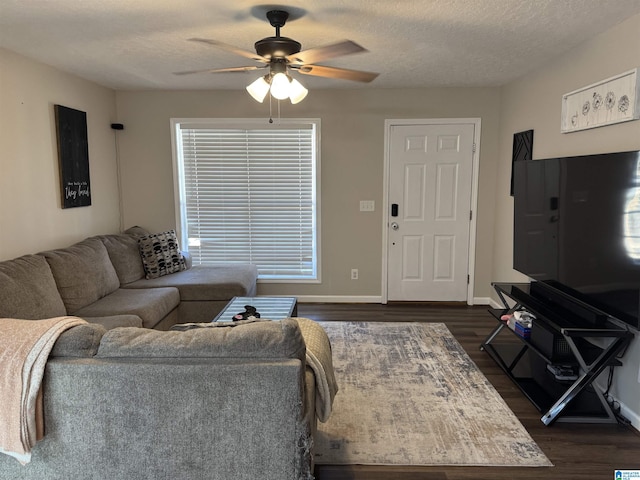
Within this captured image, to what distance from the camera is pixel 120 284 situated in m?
3.95

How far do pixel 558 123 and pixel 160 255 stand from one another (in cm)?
379

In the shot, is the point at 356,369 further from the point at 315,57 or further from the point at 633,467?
the point at 315,57

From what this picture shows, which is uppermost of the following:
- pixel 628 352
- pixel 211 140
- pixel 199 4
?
pixel 199 4

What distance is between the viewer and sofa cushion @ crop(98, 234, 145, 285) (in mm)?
3975

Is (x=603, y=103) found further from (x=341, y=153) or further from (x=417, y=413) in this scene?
(x=341, y=153)

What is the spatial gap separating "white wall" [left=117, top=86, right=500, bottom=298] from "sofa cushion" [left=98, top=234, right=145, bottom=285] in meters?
0.74

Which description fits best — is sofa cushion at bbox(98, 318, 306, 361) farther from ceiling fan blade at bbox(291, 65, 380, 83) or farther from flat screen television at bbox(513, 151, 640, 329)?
flat screen television at bbox(513, 151, 640, 329)

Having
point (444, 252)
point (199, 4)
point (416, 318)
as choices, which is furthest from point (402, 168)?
point (199, 4)

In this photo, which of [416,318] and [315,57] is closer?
[315,57]

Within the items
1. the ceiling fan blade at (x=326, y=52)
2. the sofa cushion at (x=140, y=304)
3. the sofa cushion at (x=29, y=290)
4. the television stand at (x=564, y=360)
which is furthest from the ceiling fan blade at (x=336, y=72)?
the sofa cushion at (x=29, y=290)

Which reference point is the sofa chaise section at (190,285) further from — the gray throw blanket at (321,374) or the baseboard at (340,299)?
the gray throw blanket at (321,374)

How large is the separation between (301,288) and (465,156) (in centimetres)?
237

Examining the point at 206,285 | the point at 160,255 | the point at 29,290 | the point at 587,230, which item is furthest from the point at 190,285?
the point at 587,230

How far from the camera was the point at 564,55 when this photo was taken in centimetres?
329
